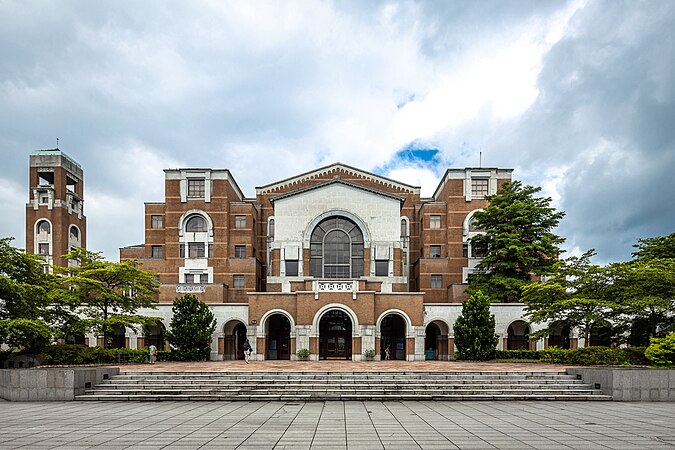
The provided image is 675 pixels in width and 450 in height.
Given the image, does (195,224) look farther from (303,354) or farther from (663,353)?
(663,353)

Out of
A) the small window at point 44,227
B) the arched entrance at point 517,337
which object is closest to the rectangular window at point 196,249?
the small window at point 44,227

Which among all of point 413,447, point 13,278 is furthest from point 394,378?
point 13,278

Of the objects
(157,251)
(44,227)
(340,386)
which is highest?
(44,227)

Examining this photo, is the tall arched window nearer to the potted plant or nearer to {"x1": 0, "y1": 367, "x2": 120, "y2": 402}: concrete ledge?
the potted plant

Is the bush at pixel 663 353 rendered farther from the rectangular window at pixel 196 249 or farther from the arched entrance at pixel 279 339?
the rectangular window at pixel 196 249

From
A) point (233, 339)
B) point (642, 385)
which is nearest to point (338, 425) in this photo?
point (642, 385)

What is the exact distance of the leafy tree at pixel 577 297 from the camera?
89.8ft

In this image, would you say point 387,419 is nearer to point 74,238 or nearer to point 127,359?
point 127,359

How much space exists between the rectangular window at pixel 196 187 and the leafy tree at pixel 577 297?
27.5 meters

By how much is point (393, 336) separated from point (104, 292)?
2030cm

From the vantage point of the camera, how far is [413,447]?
1074 cm

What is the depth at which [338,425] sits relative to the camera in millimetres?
13227

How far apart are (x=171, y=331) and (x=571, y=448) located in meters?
28.4

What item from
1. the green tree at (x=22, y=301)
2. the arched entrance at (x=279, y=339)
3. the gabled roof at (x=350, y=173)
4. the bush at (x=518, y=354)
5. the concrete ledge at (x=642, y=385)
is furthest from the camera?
the gabled roof at (x=350, y=173)
